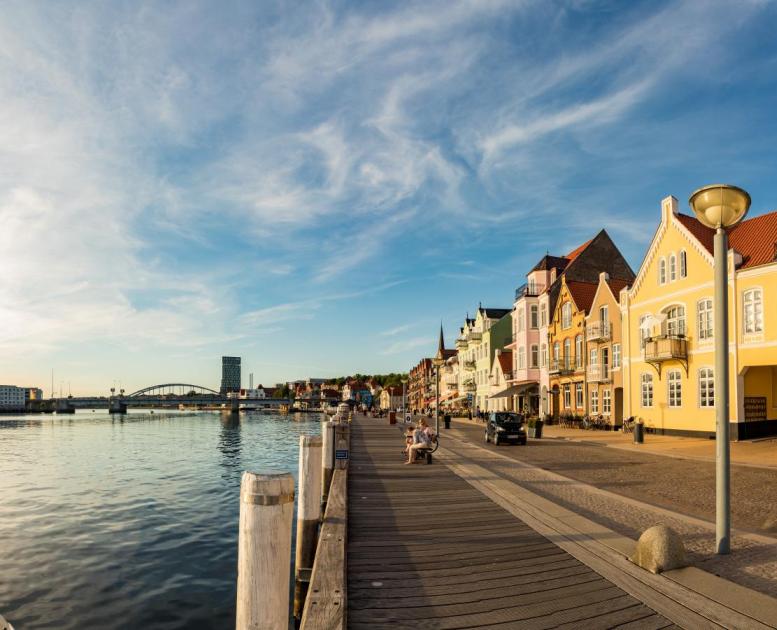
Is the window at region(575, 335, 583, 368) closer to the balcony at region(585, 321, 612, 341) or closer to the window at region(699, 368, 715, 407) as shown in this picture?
the balcony at region(585, 321, 612, 341)

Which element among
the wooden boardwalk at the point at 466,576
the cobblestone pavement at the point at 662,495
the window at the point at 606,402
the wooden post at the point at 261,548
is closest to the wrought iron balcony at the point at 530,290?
the window at the point at 606,402

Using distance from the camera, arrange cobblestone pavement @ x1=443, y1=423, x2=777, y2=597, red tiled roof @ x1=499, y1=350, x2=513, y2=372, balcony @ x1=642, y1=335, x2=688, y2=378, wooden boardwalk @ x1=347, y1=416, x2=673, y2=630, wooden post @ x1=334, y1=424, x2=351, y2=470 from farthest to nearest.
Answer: red tiled roof @ x1=499, y1=350, x2=513, y2=372, balcony @ x1=642, y1=335, x2=688, y2=378, wooden post @ x1=334, y1=424, x2=351, y2=470, cobblestone pavement @ x1=443, y1=423, x2=777, y2=597, wooden boardwalk @ x1=347, y1=416, x2=673, y2=630

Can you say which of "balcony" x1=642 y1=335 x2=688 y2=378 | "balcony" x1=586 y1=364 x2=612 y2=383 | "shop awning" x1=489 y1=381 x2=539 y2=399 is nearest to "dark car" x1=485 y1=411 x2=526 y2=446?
"balcony" x1=642 y1=335 x2=688 y2=378

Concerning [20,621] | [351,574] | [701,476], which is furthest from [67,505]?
[701,476]

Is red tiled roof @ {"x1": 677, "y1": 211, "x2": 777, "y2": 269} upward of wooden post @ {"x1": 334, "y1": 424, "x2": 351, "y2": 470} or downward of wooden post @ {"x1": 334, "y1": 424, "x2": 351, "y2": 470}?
upward

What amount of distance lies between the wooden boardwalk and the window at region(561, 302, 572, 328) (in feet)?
117

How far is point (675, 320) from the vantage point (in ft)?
101

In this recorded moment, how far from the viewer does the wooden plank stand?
440cm

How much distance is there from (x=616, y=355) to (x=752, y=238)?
12069mm

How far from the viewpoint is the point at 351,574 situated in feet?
20.1

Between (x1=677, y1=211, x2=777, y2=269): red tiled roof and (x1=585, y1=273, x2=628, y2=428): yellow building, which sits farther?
(x1=585, y1=273, x2=628, y2=428): yellow building

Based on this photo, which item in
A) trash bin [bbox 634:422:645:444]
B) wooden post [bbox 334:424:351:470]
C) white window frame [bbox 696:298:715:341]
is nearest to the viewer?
wooden post [bbox 334:424:351:470]

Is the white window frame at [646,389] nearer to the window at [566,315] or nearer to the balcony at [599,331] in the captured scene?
the balcony at [599,331]

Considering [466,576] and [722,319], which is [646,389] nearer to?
[722,319]
